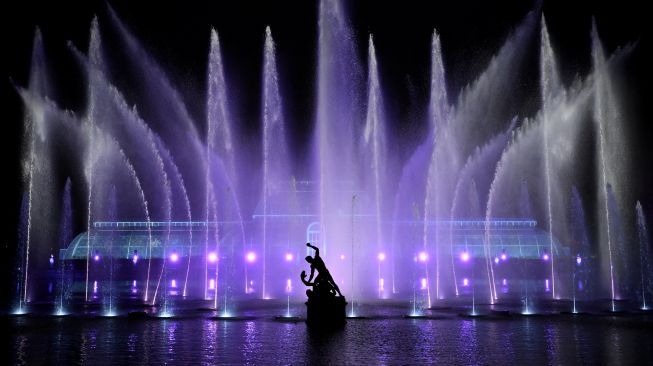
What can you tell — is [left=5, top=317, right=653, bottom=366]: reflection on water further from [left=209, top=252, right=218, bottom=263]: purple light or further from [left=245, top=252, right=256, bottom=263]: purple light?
[left=209, top=252, right=218, bottom=263]: purple light

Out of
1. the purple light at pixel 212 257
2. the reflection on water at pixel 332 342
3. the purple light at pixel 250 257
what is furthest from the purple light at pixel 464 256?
the reflection on water at pixel 332 342

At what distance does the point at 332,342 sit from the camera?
642 inches

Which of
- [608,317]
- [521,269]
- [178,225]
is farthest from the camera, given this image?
[178,225]

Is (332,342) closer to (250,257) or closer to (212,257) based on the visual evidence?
(250,257)

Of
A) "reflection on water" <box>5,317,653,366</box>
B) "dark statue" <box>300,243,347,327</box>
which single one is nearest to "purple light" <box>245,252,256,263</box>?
"reflection on water" <box>5,317,653,366</box>

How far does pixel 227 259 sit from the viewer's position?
208ft

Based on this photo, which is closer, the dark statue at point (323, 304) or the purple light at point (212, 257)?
the dark statue at point (323, 304)

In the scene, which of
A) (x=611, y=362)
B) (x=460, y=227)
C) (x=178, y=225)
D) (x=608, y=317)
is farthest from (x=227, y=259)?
(x=611, y=362)

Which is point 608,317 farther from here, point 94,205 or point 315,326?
point 94,205

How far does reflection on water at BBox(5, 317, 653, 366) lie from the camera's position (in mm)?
13680

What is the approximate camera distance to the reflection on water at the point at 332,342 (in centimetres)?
1368

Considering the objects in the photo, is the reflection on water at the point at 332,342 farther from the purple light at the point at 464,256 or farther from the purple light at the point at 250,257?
the purple light at the point at 464,256

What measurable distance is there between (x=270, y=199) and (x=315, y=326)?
2249 inches

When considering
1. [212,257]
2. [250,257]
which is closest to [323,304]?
[250,257]
